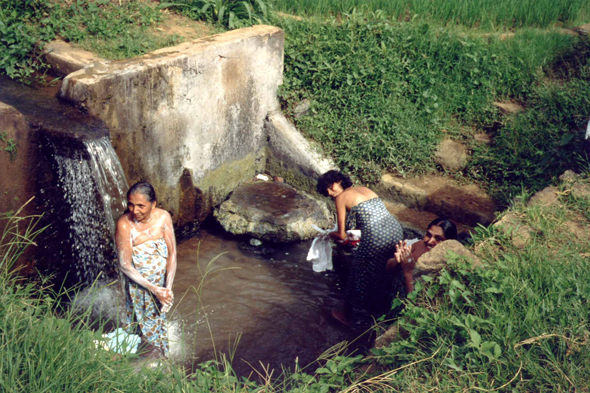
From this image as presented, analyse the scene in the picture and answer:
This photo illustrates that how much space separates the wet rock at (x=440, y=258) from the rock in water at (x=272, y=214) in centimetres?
267

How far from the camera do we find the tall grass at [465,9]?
7547 millimetres

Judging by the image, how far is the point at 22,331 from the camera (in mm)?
2570

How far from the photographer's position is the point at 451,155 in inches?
256

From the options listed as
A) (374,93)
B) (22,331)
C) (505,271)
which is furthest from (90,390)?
(374,93)

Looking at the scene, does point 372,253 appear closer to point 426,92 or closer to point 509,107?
point 426,92

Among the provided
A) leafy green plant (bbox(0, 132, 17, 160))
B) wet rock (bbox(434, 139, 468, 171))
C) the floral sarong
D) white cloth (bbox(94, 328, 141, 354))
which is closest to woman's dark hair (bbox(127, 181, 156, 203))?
the floral sarong

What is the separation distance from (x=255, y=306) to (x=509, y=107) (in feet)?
13.5

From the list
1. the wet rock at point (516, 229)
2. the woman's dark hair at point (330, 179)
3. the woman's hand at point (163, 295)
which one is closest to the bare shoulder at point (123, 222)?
the woman's hand at point (163, 295)

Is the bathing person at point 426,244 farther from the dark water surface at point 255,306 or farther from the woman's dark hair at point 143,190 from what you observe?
the woman's dark hair at point 143,190

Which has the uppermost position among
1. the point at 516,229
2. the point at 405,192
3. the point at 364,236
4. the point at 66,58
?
the point at 66,58

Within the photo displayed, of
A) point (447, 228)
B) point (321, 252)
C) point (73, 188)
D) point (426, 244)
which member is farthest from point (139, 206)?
point (447, 228)

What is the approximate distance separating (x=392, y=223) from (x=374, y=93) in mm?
2576

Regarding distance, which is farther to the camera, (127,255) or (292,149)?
(292,149)

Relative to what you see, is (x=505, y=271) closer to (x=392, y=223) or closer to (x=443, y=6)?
(x=392, y=223)
